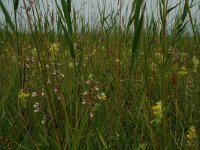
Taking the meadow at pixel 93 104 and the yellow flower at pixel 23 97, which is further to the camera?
the yellow flower at pixel 23 97

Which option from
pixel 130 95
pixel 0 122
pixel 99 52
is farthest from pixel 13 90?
pixel 99 52

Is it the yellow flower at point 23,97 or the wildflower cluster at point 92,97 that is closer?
the wildflower cluster at point 92,97

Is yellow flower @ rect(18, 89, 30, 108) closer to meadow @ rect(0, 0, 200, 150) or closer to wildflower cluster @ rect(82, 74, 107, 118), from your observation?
meadow @ rect(0, 0, 200, 150)

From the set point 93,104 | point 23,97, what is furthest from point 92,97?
point 23,97

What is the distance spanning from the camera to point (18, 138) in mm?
1490

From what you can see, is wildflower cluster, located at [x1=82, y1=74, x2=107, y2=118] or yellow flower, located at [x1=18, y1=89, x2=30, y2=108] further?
yellow flower, located at [x1=18, y1=89, x2=30, y2=108]

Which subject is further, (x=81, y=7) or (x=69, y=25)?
(x=81, y=7)

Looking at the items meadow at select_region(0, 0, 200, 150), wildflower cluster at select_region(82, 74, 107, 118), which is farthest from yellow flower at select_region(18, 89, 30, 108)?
wildflower cluster at select_region(82, 74, 107, 118)

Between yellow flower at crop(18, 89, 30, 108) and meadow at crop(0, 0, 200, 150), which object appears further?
yellow flower at crop(18, 89, 30, 108)

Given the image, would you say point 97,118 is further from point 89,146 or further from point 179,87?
point 179,87

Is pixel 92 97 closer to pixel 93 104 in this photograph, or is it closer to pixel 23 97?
pixel 93 104

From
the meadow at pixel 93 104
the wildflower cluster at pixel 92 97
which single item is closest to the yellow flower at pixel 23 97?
the meadow at pixel 93 104

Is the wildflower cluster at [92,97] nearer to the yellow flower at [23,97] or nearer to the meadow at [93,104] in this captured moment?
the meadow at [93,104]

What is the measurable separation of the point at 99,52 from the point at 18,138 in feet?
6.07
